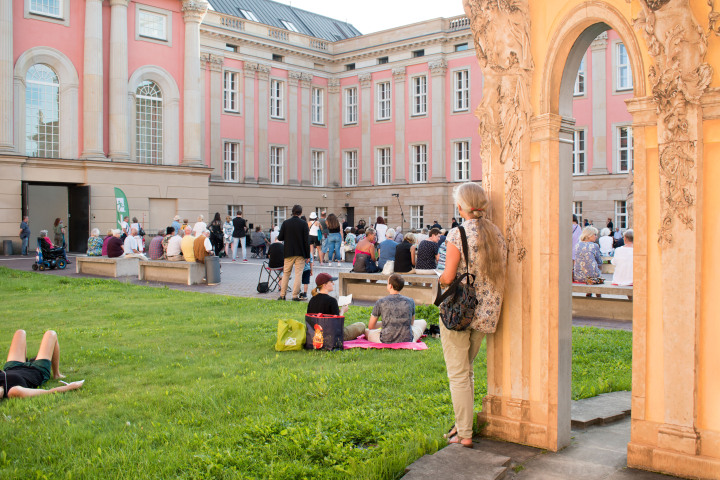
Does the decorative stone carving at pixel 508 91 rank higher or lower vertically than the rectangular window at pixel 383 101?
lower

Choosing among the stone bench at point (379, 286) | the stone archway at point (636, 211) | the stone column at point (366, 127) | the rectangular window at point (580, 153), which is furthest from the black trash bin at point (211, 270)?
the stone column at point (366, 127)

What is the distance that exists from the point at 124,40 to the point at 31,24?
13.4 ft

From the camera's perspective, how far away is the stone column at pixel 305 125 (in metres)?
47.0

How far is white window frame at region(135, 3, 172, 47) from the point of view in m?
33.7

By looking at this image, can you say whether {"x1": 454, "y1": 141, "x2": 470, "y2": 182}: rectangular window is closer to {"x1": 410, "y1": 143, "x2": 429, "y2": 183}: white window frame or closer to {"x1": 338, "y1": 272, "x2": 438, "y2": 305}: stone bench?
{"x1": 410, "y1": 143, "x2": 429, "y2": 183}: white window frame

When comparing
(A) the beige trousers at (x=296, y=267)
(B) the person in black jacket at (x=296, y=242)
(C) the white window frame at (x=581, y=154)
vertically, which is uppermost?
(C) the white window frame at (x=581, y=154)

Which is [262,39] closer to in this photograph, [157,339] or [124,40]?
[124,40]

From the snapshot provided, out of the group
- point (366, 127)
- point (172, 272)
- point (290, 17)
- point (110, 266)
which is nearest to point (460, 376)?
point (172, 272)

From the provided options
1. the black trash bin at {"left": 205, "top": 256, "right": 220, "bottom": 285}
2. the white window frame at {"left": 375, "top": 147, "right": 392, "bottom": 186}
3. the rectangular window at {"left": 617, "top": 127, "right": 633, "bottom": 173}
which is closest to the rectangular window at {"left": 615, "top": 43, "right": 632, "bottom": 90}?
the rectangular window at {"left": 617, "top": 127, "right": 633, "bottom": 173}

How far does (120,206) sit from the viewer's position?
3159 cm

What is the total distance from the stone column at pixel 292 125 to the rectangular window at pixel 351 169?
14.3ft

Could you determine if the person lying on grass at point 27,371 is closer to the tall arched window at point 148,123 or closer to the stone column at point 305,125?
the tall arched window at point 148,123

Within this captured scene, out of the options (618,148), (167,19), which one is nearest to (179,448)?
(167,19)

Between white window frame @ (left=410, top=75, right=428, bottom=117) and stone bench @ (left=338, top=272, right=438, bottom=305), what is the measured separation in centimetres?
3080
